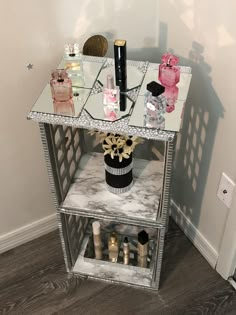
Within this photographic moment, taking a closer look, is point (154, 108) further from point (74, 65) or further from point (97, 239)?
point (97, 239)

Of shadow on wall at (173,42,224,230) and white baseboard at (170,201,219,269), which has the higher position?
shadow on wall at (173,42,224,230)

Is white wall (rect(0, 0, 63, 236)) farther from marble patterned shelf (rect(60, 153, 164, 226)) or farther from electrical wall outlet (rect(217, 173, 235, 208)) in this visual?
electrical wall outlet (rect(217, 173, 235, 208))

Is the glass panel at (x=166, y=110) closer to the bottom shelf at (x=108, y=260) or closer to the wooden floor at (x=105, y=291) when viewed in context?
the bottom shelf at (x=108, y=260)

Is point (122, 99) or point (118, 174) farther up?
point (122, 99)

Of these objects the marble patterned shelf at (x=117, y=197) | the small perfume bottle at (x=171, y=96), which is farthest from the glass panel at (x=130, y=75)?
the marble patterned shelf at (x=117, y=197)

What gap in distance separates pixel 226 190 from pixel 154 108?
0.54m

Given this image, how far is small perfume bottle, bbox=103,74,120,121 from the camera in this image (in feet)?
4.18

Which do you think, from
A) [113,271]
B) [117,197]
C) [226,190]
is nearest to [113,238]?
[113,271]

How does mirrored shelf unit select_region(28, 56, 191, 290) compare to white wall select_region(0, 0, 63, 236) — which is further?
white wall select_region(0, 0, 63, 236)

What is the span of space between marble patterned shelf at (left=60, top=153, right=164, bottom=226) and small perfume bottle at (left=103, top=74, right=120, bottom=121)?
1.28 ft

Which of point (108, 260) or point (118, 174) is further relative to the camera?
point (108, 260)

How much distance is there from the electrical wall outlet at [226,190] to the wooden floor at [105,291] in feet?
1.32

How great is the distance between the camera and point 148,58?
1657mm

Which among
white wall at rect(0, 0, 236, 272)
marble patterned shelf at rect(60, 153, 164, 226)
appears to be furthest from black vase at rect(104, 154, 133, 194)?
white wall at rect(0, 0, 236, 272)
